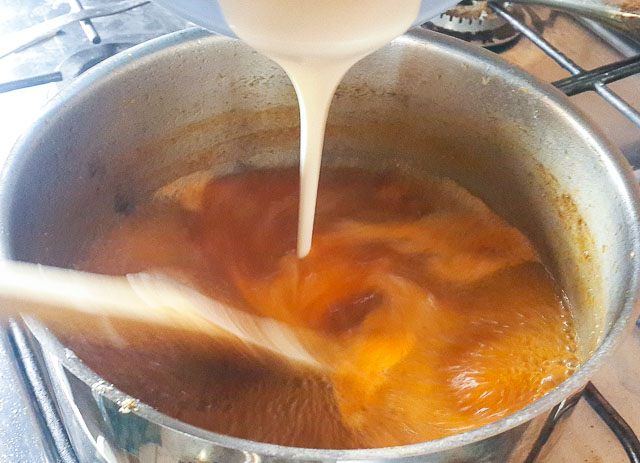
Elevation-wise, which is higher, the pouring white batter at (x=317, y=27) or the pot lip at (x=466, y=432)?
the pouring white batter at (x=317, y=27)

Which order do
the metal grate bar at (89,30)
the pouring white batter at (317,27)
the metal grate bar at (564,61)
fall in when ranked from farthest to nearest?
the metal grate bar at (89,30), the metal grate bar at (564,61), the pouring white batter at (317,27)

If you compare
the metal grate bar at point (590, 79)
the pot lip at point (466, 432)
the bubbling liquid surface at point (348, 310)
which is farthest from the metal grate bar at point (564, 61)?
the bubbling liquid surface at point (348, 310)

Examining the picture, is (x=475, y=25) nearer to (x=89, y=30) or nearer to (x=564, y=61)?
(x=564, y=61)

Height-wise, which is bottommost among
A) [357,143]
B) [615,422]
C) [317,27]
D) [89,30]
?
[615,422]

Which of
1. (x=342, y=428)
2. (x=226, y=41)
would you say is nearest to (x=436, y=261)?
(x=342, y=428)

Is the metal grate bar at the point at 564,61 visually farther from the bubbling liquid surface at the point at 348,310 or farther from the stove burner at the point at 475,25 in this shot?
the bubbling liquid surface at the point at 348,310

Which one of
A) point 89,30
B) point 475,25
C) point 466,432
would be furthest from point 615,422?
point 89,30

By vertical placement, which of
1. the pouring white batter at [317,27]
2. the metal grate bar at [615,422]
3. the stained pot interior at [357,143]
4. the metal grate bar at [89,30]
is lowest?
the metal grate bar at [615,422]
